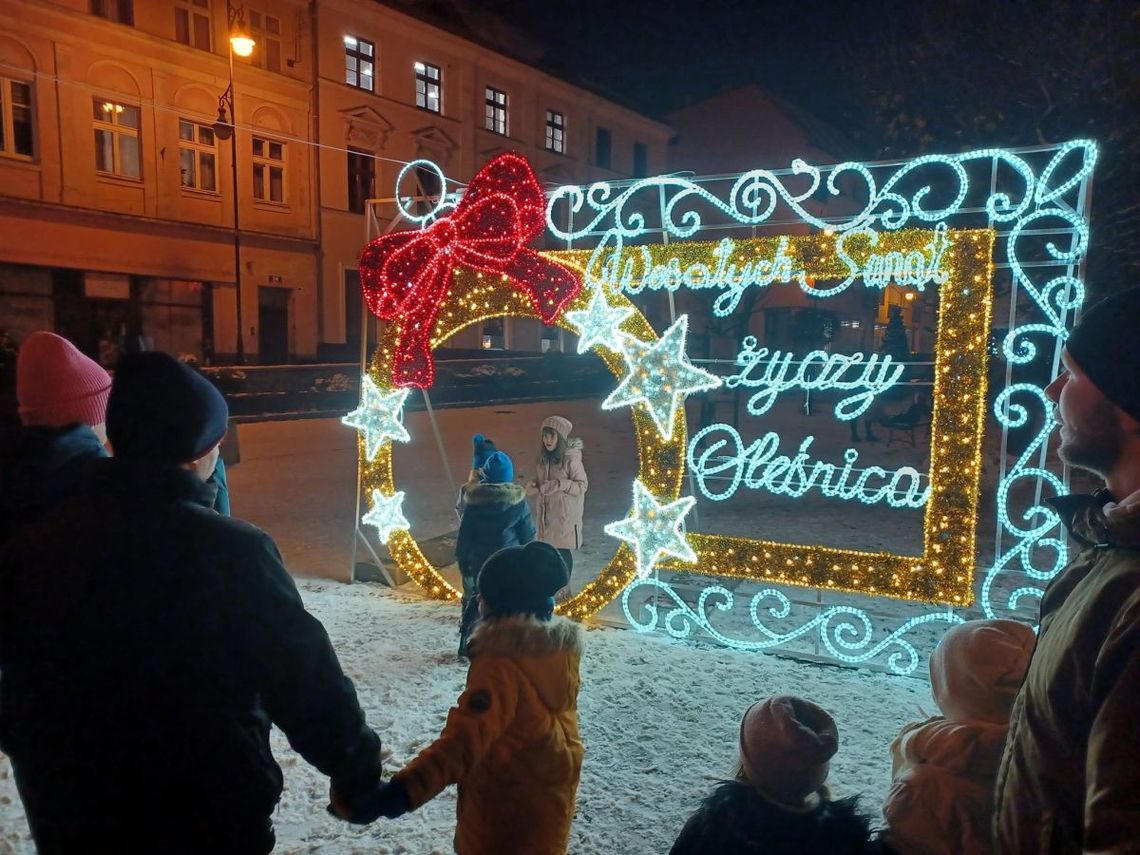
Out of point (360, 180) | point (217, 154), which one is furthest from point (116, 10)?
point (360, 180)

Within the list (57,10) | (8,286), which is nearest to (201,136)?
(57,10)

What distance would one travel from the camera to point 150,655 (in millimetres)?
1832

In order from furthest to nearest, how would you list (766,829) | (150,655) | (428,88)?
(428,88) < (766,829) < (150,655)

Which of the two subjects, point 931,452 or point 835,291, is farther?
point 835,291

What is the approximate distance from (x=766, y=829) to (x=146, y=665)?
63.1 inches

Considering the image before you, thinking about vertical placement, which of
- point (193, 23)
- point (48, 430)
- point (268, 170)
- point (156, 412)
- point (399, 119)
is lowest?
point (48, 430)

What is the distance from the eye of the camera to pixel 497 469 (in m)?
5.74

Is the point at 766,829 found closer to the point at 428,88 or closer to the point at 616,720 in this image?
the point at 616,720

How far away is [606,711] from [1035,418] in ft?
30.7

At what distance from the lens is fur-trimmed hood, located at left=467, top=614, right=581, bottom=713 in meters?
→ 2.40

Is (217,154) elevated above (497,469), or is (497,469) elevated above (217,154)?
(217,154)

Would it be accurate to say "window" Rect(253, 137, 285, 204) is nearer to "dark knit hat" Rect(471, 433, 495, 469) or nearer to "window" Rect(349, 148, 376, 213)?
"window" Rect(349, 148, 376, 213)

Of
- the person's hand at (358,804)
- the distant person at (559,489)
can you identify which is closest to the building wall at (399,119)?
the distant person at (559,489)

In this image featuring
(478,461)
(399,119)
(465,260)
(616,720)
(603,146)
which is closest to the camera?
(616,720)
